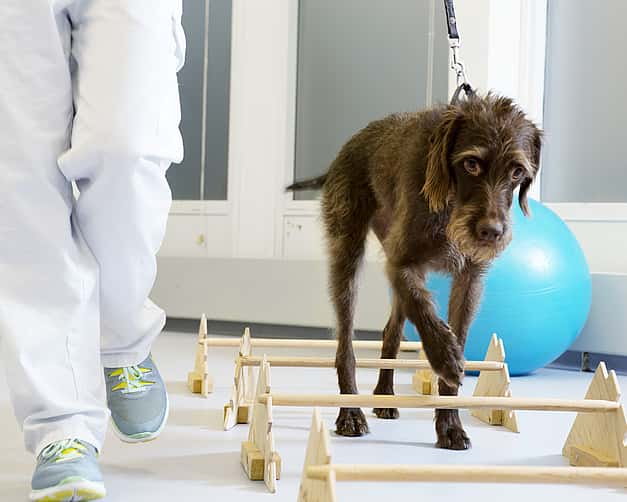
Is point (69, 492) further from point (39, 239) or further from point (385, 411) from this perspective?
point (385, 411)

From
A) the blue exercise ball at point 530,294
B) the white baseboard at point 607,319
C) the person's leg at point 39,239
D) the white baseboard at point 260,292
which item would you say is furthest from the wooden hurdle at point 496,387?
the white baseboard at point 260,292

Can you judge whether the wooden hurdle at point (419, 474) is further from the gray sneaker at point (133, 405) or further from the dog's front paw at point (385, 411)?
the dog's front paw at point (385, 411)

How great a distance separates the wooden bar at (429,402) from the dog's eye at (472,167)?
0.50 metres

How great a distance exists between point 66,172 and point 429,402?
33.8 inches

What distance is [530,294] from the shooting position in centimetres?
331

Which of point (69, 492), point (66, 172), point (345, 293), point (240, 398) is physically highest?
point (66, 172)

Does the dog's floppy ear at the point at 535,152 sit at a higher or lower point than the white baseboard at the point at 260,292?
higher

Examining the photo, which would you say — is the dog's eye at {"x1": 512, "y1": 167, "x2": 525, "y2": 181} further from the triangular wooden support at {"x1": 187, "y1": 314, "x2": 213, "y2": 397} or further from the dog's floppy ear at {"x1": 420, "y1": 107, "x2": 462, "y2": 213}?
the triangular wooden support at {"x1": 187, "y1": 314, "x2": 213, "y2": 397}

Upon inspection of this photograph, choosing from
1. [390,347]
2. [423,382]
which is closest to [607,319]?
[423,382]

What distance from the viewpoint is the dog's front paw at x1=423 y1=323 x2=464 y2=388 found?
6.10 feet

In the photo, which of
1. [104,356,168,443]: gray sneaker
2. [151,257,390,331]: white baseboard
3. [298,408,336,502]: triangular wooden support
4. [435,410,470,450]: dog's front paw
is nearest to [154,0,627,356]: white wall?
[151,257,390,331]: white baseboard

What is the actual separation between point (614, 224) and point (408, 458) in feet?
8.03

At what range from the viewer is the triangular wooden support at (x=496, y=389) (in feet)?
8.05

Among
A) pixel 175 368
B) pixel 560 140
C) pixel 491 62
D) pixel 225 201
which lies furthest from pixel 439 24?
pixel 175 368
